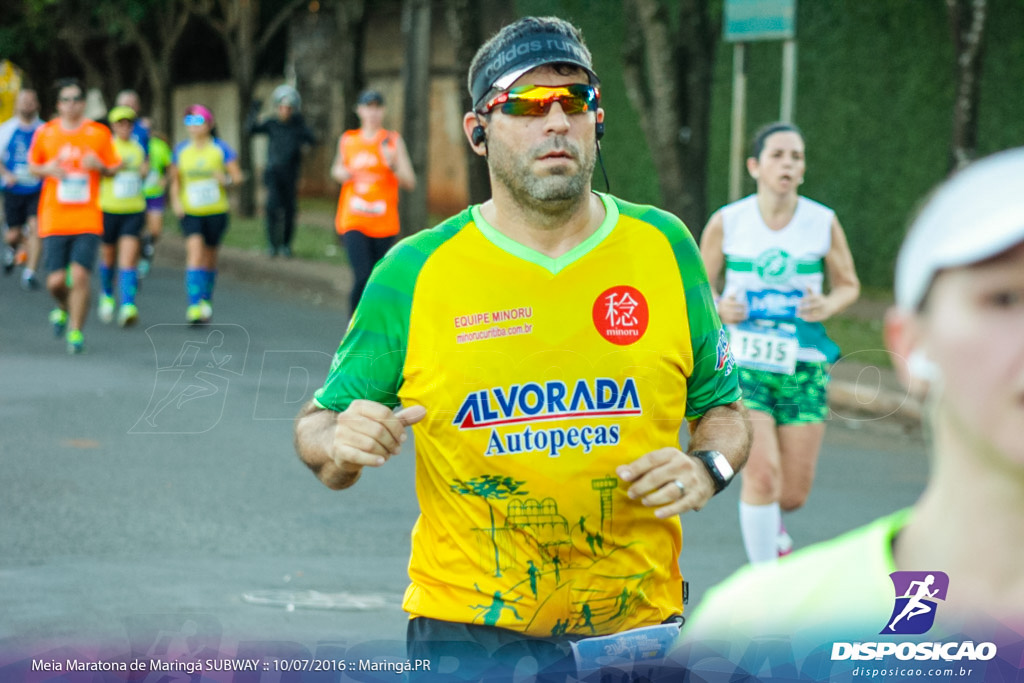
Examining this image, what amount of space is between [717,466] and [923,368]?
76.6 inches

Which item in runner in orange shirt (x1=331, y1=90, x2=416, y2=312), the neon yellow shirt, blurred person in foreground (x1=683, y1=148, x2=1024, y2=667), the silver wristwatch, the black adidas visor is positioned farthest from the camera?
the neon yellow shirt

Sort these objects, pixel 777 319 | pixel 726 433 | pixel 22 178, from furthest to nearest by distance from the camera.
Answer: pixel 22 178 → pixel 777 319 → pixel 726 433

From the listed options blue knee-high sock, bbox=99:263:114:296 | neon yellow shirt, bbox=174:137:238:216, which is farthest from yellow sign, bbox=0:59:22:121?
neon yellow shirt, bbox=174:137:238:216

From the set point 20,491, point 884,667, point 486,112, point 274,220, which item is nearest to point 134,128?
point 274,220

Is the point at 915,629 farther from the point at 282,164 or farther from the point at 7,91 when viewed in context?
the point at 7,91

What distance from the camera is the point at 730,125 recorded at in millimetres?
22266

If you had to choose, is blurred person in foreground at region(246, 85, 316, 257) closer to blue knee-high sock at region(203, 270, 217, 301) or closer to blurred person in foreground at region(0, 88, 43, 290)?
blurred person in foreground at region(0, 88, 43, 290)

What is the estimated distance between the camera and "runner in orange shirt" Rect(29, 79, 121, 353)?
12617 millimetres

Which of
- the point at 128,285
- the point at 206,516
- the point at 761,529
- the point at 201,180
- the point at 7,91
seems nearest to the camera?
the point at 761,529

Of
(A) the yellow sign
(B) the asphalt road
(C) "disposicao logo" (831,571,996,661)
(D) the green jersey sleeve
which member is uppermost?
(C) "disposicao logo" (831,571,996,661)

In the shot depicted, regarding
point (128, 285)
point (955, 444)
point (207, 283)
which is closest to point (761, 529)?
point (955, 444)

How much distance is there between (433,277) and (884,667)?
183 centimetres

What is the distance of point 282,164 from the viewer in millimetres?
22688

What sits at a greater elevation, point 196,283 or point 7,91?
point 196,283
